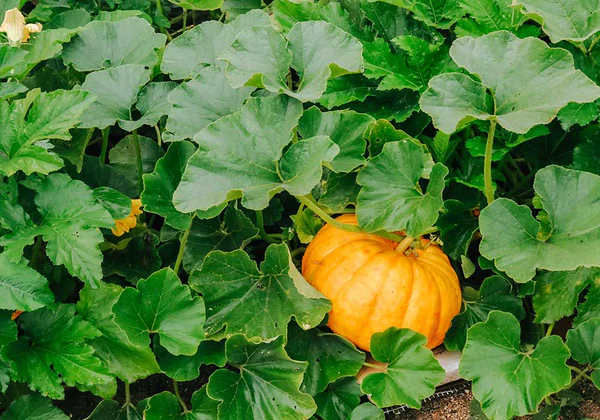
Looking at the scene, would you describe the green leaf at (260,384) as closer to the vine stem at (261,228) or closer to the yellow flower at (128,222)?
the vine stem at (261,228)

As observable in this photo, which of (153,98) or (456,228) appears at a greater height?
(153,98)

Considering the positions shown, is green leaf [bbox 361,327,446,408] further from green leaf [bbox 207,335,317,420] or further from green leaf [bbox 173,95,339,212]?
green leaf [bbox 173,95,339,212]

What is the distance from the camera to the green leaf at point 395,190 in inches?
63.8

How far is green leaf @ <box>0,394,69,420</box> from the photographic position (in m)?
1.63

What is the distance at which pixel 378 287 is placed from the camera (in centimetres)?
171

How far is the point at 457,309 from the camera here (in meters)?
1.80

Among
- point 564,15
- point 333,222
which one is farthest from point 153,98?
point 564,15

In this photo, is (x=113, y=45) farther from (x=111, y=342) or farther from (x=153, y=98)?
(x=111, y=342)

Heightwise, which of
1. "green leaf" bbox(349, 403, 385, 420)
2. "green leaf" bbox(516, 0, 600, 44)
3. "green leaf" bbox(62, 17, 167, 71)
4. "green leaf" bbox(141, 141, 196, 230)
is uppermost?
"green leaf" bbox(516, 0, 600, 44)

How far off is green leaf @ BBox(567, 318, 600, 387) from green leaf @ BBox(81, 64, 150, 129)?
1.14 metres

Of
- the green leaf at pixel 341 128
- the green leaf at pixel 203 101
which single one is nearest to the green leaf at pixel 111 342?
the green leaf at pixel 203 101

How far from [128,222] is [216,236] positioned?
0.23 metres

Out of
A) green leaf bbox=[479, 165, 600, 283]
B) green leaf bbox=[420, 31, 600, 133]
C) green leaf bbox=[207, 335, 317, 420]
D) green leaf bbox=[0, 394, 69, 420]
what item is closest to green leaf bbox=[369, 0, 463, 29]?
green leaf bbox=[420, 31, 600, 133]

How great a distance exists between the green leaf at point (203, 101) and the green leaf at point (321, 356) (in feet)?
1.76
